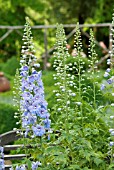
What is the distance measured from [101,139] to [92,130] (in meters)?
0.18

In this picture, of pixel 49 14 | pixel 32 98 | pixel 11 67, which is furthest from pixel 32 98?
pixel 49 14

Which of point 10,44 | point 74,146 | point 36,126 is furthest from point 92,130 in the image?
point 10,44

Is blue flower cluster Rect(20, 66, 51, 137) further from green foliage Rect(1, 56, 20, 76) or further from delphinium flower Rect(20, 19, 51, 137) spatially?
green foliage Rect(1, 56, 20, 76)

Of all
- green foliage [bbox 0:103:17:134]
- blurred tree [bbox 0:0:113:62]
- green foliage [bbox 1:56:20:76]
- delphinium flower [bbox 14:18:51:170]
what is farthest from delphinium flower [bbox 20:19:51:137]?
blurred tree [bbox 0:0:113:62]

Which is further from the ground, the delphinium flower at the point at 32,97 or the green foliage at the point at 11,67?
the green foliage at the point at 11,67

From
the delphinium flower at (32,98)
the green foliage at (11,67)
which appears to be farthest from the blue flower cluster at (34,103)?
the green foliage at (11,67)

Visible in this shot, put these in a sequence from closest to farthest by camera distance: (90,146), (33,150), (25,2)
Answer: (90,146), (33,150), (25,2)

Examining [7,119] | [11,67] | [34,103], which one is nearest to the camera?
[34,103]

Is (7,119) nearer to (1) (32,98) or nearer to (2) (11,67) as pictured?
(1) (32,98)

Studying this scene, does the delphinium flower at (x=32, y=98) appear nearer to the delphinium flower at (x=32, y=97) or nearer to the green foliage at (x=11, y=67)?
the delphinium flower at (x=32, y=97)

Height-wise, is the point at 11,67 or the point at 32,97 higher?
the point at 11,67

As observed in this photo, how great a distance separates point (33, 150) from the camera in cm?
414

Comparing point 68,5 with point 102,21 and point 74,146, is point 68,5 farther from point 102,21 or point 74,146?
point 74,146

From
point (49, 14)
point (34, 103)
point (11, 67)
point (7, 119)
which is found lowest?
point (34, 103)
